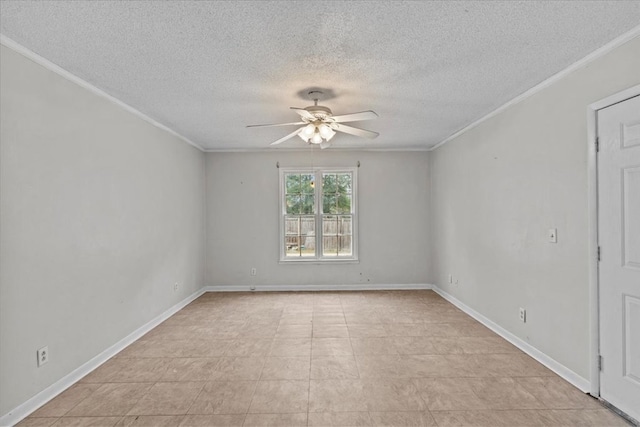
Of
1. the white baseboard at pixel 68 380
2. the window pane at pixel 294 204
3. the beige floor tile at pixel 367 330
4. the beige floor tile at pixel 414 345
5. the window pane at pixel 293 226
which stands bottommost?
the beige floor tile at pixel 367 330

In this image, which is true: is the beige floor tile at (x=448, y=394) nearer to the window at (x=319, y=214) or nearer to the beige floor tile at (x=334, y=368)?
the beige floor tile at (x=334, y=368)

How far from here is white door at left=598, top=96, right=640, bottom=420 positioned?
7.34ft

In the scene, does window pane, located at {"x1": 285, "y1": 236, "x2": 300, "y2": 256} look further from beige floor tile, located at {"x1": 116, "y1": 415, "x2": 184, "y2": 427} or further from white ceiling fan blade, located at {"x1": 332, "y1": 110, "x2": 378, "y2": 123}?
beige floor tile, located at {"x1": 116, "y1": 415, "x2": 184, "y2": 427}

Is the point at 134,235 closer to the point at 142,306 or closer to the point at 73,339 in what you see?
the point at 142,306

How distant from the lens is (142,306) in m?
3.96

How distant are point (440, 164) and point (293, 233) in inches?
107

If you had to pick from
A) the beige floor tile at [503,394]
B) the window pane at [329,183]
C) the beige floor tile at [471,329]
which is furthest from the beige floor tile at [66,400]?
the window pane at [329,183]

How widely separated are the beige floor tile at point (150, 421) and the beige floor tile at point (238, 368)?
555 mm

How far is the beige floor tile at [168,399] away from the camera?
2.41 metres

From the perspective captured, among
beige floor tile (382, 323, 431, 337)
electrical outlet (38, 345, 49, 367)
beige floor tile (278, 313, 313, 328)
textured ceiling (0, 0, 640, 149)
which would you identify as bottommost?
beige floor tile (278, 313, 313, 328)

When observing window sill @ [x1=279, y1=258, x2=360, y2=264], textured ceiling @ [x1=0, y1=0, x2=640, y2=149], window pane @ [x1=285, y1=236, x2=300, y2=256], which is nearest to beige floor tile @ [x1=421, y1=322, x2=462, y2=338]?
window sill @ [x1=279, y1=258, x2=360, y2=264]

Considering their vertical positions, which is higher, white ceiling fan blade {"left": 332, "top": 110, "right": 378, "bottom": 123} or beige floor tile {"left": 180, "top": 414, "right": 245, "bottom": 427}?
white ceiling fan blade {"left": 332, "top": 110, "right": 378, "bottom": 123}

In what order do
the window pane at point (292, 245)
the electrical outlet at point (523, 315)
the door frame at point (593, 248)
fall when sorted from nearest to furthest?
the door frame at point (593, 248), the electrical outlet at point (523, 315), the window pane at point (292, 245)

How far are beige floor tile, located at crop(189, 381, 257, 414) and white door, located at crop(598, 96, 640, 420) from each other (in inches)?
98.7
